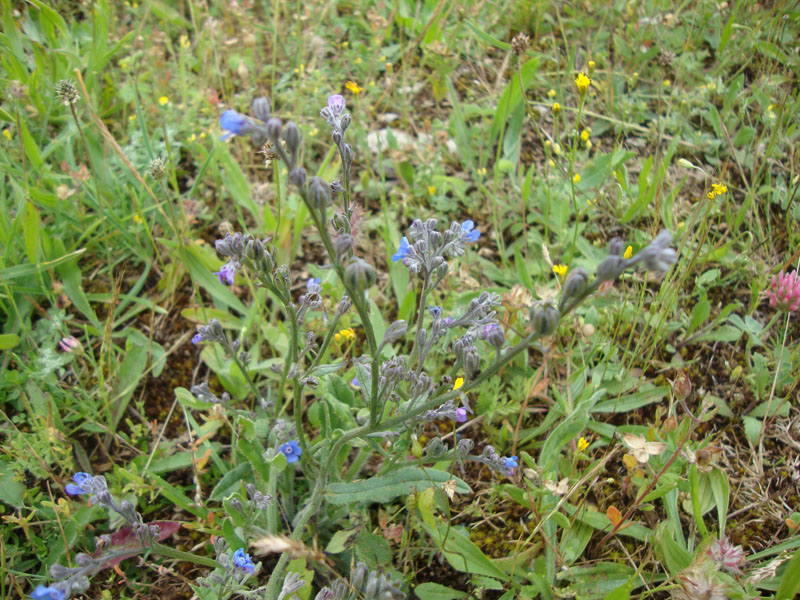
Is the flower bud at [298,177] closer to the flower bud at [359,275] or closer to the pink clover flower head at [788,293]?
the flower bud at [359,275]

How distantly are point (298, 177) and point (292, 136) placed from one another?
12cm

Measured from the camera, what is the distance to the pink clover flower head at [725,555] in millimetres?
2092

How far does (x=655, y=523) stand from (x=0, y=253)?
340 cm

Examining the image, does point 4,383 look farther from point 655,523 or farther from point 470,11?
point 470,11

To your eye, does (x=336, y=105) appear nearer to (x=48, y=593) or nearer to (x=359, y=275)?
(x=359, y=275)

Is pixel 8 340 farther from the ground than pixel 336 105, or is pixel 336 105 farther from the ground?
pixel 336 105

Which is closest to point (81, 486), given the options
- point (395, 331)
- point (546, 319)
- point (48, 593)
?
point (48, 593)

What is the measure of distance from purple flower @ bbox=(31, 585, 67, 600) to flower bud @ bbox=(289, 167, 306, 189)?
1.30 meters

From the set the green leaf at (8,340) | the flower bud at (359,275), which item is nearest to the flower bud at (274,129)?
the flower bud at (359,275)

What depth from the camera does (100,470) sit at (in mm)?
2736

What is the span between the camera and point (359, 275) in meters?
1.56

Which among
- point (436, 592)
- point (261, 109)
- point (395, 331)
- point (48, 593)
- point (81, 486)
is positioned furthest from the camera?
point (436, 592)

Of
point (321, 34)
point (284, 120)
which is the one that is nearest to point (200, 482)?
point (284, 120)

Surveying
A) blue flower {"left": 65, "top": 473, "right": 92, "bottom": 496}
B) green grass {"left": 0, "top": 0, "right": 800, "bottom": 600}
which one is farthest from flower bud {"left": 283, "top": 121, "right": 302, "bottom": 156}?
blue flower {"left": 65, "top": 473, "right": 92, "bottom": 496}
